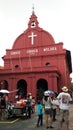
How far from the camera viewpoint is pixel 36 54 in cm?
4025

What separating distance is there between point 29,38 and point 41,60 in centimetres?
468

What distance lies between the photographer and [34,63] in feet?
132

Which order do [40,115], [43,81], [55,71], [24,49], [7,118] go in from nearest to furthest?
1. [40,115]
2. [7,118]
3. [55,71]
4. [43,81]
5. [24,49]

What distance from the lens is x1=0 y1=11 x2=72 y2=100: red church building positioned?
34.9 meters

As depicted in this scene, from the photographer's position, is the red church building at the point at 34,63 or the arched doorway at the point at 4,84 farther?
the arched doorway at the point at 4,84

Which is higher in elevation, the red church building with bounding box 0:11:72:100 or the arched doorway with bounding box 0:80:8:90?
the red church building with bounding box 0:11:72:100

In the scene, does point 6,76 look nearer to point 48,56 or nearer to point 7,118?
point 48,56

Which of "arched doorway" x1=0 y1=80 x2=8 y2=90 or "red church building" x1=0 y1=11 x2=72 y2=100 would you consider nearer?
"red church building" x1=0 y1=11 x2=72 y2=100

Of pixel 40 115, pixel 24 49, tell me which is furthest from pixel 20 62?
pixel 40 115

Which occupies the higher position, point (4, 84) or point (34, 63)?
point (34, 63)

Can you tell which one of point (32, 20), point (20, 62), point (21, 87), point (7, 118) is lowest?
point (7, 118)

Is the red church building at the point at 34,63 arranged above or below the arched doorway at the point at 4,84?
above

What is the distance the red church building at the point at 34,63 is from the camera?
34938 mm

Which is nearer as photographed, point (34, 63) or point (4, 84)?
point (4, 84)
